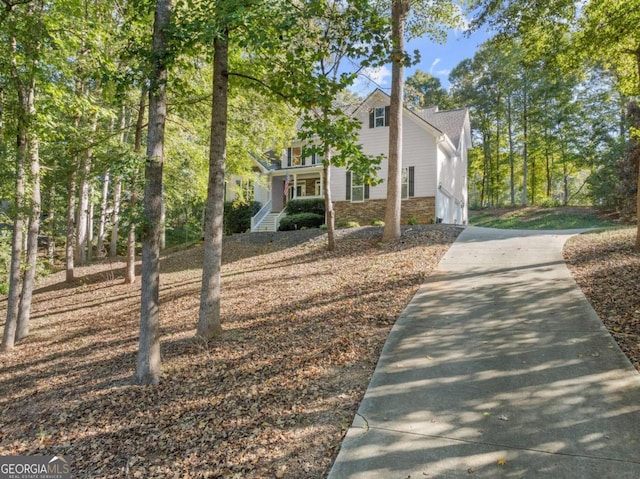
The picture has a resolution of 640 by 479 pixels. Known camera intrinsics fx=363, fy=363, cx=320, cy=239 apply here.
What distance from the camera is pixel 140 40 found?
16.5 ft

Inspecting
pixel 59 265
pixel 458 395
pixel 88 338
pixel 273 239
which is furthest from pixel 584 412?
pixel 59 265

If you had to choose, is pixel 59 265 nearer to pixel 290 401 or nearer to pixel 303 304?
pixel 303 304

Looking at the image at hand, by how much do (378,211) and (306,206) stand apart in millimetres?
3918

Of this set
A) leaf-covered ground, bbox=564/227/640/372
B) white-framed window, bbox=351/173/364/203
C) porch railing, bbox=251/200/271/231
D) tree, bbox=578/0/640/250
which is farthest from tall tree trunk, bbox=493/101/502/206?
leaf-covered ground, bbox=564/227/640/372

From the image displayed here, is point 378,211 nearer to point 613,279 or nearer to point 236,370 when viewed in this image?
point 613,279

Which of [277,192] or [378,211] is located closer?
[378,211]

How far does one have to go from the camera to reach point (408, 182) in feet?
56.5

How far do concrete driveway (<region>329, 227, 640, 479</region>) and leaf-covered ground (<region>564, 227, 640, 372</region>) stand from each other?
0.62 feet

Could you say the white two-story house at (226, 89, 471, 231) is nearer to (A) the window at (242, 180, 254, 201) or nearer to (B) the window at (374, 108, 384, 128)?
(B) the window at (374, 108, 384, 128)

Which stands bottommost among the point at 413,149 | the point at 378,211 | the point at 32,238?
the point at 32,238

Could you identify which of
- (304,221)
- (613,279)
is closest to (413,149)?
(304,221)

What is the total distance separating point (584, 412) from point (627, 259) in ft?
18.2

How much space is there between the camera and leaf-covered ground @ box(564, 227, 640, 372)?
4559mm

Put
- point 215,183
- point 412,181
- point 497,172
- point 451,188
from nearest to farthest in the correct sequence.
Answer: point 215,183 → point 412,181 → point 451,188 → point 497,172
